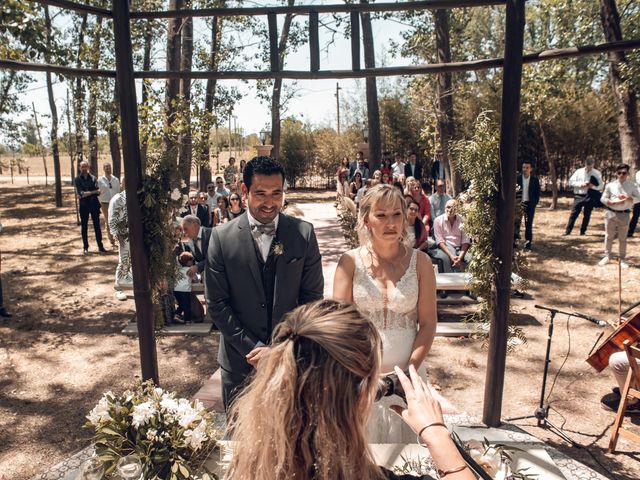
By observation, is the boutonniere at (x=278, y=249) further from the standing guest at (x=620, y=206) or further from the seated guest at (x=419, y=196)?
the standing guest at (x=620, y=206)

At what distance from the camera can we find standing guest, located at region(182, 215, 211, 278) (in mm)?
7387

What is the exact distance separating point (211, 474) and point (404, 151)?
2708cm

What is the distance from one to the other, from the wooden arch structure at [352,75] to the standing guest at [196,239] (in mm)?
3463

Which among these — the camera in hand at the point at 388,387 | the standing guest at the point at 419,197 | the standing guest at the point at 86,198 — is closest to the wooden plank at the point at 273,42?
the camera in hand at the point at 388,387

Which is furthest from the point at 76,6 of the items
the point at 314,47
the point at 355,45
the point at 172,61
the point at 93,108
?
the point at 93,108

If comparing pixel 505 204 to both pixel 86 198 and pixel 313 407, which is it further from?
pixel 86 198

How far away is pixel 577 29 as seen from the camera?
13523 mm

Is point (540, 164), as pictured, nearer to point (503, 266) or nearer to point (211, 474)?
point (503, 266)

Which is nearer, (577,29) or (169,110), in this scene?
(169,110)

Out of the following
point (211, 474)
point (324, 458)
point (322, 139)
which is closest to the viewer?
point (324, 458)

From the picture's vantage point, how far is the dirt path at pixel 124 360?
4.47 metres

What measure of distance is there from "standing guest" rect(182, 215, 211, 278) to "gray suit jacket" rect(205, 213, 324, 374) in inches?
170

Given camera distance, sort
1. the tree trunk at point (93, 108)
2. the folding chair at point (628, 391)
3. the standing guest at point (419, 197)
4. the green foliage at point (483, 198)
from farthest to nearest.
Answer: the tree trunk at point (93, 108), the standing guest at point (419, 197), the folding chair at point (628, 391), the green foliage at point (483, 198)

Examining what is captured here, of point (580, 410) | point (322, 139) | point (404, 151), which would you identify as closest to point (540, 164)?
point (404, 151)
